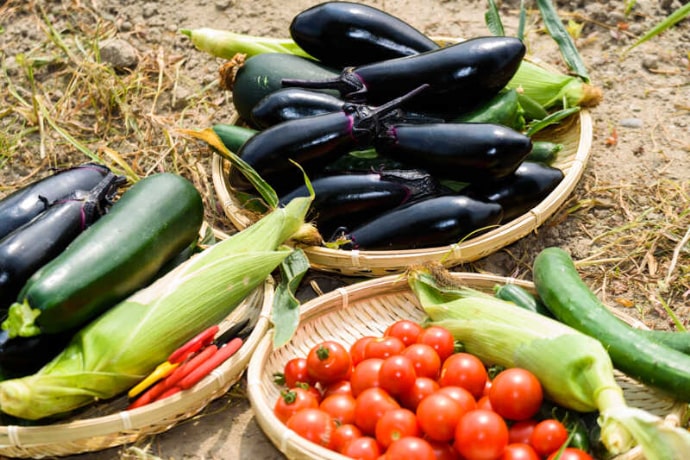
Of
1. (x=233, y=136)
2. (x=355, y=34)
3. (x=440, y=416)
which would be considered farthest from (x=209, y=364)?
(x=355, y=34)

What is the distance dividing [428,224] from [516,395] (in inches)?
33.0

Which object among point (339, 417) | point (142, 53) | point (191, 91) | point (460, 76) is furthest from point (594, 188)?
point (142, 53)

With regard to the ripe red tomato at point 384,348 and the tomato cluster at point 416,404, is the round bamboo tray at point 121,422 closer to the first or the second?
the tomato cluster at point 416,404

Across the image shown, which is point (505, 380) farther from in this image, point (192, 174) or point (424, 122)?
point (192, 174)

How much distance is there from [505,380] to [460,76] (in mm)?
1325

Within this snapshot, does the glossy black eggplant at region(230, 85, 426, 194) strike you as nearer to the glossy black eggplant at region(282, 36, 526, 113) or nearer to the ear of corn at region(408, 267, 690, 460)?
the glossy black eggplant at region(282, 36, 526, 113)

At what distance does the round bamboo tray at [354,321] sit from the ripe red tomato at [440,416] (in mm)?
490

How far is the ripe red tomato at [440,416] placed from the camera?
2.12m

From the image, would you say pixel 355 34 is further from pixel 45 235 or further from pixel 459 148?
pixel 45 235

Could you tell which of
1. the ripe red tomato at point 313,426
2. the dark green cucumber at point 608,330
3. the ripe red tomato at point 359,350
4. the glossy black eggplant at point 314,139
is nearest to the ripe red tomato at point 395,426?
the ripe red tomato at point 313,426

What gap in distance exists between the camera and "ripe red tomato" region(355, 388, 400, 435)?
2.24 m

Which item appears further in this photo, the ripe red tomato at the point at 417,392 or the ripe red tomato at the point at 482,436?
the ripe red tomato at the point at 417,392

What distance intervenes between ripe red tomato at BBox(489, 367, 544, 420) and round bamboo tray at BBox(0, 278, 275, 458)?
0.80 metres

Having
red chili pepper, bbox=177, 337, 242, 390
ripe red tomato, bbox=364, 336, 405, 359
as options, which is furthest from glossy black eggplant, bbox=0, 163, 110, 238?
ripe red tomato, bbox=364, 336, 405, 359
